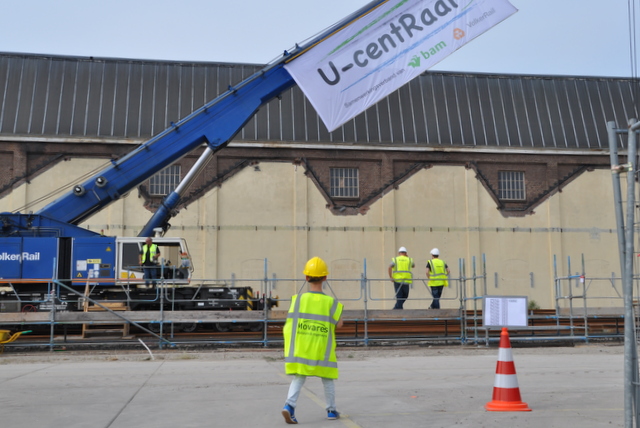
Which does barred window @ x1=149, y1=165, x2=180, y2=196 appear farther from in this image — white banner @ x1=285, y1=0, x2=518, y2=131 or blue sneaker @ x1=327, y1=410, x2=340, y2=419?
blue sneaker @ x1=327, y1=410, x2=340, y2=419

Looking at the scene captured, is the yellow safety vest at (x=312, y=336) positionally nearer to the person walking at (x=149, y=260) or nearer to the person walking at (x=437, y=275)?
the person walking at (x=437, y=275)

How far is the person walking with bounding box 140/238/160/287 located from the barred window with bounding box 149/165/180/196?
11.6m

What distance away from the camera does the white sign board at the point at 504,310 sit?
1427 centimetres

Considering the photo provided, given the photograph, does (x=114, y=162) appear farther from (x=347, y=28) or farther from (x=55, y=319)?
(x=347, y=28)

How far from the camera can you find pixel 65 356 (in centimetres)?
1549

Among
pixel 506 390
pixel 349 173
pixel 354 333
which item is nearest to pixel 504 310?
pixel 354 333

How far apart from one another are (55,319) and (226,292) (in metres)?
5.27

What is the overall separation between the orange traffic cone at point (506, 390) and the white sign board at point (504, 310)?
6.74 metres

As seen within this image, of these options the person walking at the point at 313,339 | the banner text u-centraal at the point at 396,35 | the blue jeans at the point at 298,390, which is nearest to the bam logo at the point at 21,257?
the banner text u-centraal at the point at 396,35

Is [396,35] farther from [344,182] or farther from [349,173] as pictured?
[349,173]

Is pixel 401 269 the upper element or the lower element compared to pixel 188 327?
upper

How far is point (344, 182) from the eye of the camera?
33.0m

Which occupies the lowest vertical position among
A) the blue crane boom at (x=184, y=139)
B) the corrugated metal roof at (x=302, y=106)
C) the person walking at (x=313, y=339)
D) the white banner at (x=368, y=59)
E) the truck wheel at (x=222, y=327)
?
the truck wheel at (x=222, y=327)

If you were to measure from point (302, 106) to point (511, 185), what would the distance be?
10482mm
